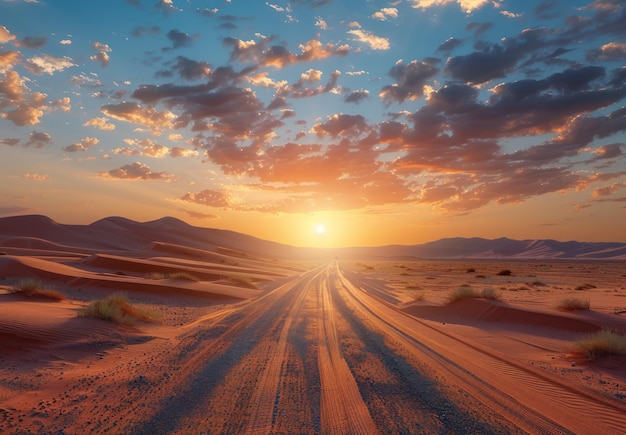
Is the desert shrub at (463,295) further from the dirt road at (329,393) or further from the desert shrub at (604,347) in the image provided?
the desert shrub at (604,347)

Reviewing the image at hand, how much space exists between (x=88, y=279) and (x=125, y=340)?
15.4 metres

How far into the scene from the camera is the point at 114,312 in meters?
13.4

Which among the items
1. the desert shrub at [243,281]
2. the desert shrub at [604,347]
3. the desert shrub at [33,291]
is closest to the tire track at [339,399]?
the desert shrub at [604,347]

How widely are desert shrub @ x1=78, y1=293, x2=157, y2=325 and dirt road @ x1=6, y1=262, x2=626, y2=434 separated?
2.73m

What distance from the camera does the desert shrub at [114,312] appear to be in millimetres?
13164

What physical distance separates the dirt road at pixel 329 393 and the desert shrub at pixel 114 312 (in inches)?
107

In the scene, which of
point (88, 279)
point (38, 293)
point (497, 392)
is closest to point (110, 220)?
point (88, 279)

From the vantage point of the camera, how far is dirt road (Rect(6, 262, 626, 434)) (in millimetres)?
5910

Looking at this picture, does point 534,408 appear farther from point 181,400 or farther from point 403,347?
point 181,400

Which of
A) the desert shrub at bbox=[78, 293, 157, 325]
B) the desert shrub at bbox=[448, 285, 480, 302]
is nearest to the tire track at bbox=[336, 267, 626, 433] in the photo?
the desert shrub at bbox=[78, 293, 157, 325]

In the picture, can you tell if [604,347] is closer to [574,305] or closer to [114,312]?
[574,305]

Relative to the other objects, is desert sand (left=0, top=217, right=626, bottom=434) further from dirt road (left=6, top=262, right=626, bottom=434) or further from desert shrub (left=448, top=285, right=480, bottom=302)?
desert shrub (left=448, top=285, right=480, bottom=302)

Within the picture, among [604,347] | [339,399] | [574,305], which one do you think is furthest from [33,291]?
[574,305]

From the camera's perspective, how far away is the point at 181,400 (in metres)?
6.78
